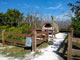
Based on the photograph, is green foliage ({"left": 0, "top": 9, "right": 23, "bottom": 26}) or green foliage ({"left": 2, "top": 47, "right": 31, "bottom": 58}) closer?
green foliage ({"left": 2, "top": 47, "right": 31, "bottom": 58})

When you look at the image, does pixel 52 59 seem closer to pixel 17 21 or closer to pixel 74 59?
pixel 74 59

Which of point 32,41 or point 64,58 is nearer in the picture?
point 64,58

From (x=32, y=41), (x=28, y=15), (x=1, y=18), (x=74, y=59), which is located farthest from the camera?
(x=28, y=15)

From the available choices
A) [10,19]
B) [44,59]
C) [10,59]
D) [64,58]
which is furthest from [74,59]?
[10,19]

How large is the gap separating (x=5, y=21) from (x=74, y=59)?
9.77 m

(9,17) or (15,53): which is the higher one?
(9,17)

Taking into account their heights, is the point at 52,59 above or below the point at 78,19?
below

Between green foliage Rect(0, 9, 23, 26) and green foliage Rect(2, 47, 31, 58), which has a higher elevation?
green foliage Rect(0, 9, 23, 26)

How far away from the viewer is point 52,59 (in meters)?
2.69

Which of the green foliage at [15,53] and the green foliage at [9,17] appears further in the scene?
the green foliage at [9,17]

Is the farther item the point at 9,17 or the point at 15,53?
the point at 9,17

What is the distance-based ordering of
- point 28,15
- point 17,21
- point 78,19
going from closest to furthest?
point 78,19 → point 17,21 → point 28,15

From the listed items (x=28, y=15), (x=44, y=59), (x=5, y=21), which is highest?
(x=28, y=15)

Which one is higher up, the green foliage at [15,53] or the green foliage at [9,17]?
the green foliage at [9,17]
